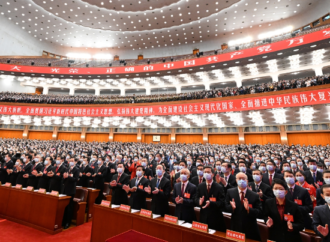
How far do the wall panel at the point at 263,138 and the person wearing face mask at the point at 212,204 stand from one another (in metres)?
18.1

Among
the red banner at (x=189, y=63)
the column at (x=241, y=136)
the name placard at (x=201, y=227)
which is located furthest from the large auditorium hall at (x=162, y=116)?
the column at (x=241, y=136)

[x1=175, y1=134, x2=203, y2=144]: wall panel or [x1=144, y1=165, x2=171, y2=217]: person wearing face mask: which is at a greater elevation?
[x1=175, y1=134, x2=203, y2=144]: wall panel

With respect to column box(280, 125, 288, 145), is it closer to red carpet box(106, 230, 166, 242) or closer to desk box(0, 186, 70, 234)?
desk box(0, 186, 70, 234)

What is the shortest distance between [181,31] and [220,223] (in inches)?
984

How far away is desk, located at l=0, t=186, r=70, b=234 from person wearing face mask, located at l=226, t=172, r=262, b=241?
3423mm

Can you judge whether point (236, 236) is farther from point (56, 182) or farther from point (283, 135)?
point (283, 135)

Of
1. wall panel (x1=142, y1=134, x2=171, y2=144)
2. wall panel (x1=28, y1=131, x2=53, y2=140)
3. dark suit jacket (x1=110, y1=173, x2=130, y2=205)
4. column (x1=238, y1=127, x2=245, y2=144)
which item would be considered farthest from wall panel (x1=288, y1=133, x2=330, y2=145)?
wall panel (x1=28, y1=131, x2=53, y2=140)

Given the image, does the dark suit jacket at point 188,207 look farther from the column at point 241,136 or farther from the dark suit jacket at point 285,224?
the column at point 241,136

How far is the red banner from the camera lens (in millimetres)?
13700

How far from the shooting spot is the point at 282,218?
2207 mm

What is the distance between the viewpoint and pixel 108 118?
19.0 m

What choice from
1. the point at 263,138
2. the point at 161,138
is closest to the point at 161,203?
the point at 263,138

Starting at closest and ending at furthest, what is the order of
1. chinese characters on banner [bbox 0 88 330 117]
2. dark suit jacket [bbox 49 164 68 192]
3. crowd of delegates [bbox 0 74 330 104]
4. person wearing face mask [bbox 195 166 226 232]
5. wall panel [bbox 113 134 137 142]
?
person wearing face mask [bbox 195 166 226 232], dark suit jacket [bbox 49 164 68 192], chinese characters on banner [bbox 0 88 330 117], crowd of delegates [bbox 0 74 330 104], wall panel [bbox 113 134 137 142]

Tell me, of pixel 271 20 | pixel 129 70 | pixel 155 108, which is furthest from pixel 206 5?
pixel 155 108
